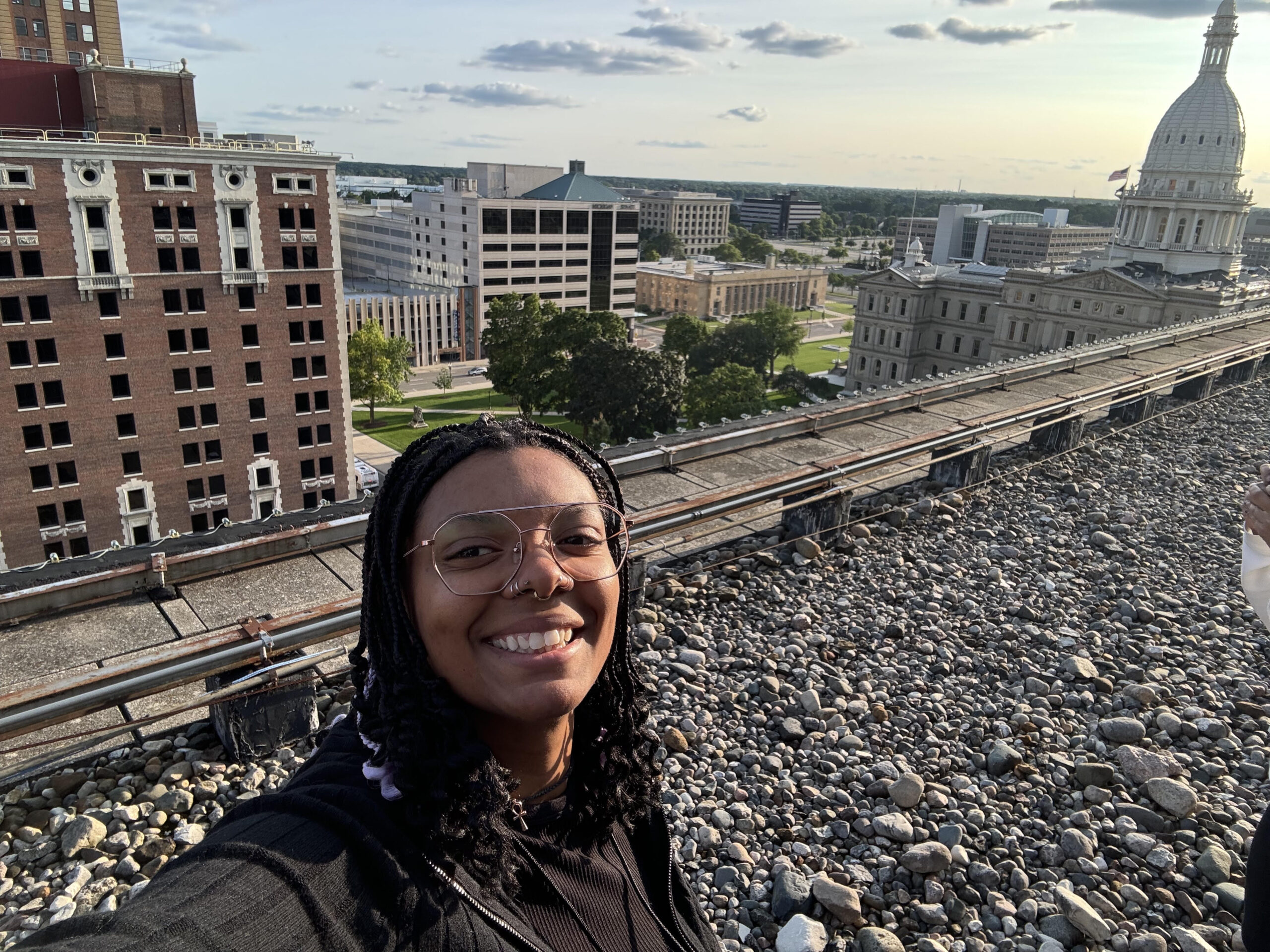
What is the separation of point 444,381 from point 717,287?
50.2 meters

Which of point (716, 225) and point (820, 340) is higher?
point (716, 225)

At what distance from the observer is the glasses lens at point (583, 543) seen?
6.98 ft

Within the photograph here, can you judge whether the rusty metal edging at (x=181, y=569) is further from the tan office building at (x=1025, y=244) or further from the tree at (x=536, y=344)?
the tan office building at (x=1025, y=244)

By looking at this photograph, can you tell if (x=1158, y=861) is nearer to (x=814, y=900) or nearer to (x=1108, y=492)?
(x=814, y=900)

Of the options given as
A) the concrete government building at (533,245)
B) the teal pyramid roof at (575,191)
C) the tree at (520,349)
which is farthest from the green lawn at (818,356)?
the tree at (520,349)

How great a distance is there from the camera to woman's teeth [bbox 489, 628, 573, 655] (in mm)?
2023

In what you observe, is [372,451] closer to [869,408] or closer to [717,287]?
[869,408]

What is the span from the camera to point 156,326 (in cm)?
2908

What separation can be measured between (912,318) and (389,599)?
261 ft

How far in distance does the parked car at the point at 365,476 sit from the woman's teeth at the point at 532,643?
37.0 m

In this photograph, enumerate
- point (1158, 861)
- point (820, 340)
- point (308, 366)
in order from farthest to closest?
point (820, 340) < point (308, 366) < point (1158, 861)

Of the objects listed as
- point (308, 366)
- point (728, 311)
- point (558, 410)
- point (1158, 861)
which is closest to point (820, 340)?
point (728, 311)

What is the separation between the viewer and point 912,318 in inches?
2977

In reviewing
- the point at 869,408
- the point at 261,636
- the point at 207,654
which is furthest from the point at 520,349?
the point at 207,654
